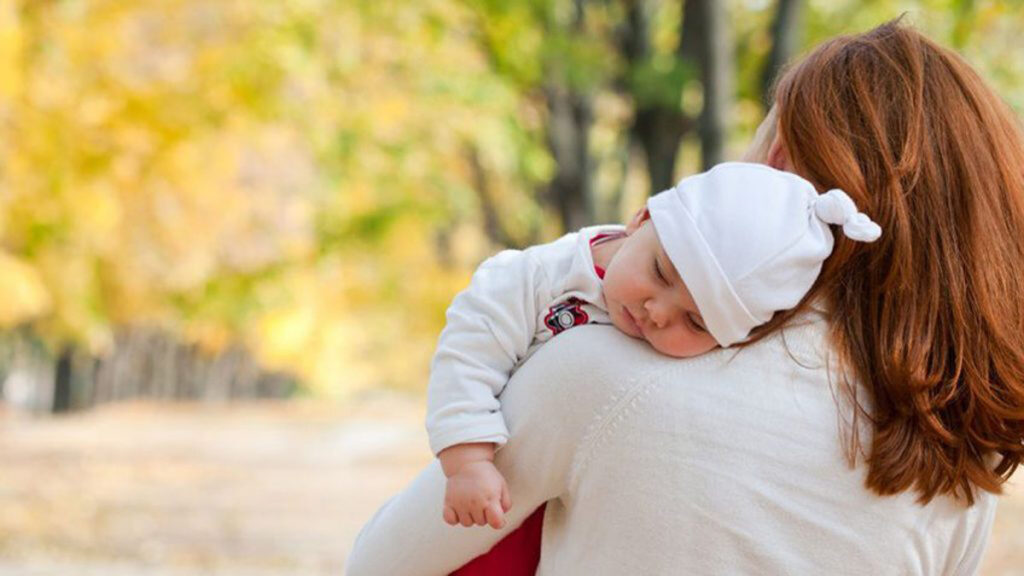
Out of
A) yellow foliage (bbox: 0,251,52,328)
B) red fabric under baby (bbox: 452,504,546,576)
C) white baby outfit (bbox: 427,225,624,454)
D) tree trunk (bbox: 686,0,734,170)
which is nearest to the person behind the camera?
white baby outfit (bbox: 427,225,624,454)

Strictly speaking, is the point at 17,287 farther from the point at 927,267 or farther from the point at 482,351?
the point at 927,267

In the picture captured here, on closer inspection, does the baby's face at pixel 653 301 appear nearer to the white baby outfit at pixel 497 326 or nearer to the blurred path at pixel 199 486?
the white baby outfit at pixel 497 326

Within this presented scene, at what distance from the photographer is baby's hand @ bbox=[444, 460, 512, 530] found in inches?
58.8

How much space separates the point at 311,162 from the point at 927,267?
463 inches

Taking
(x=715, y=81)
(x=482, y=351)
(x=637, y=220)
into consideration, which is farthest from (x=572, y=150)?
(x=482, y=351)

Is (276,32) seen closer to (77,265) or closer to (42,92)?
(42,92)

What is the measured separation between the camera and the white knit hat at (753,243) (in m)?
1.46

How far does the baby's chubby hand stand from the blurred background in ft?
12.9

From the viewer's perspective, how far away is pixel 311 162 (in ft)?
42.5

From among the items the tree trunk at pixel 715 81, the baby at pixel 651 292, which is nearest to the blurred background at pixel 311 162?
the tree trunk at pixel 715 81

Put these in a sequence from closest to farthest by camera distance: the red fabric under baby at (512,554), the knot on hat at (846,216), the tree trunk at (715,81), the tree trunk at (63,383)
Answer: the knot on hat at (846,216), the red fabric under baby at (512,554), the tree trunk at (715,81), the tree trunk at (63,383)

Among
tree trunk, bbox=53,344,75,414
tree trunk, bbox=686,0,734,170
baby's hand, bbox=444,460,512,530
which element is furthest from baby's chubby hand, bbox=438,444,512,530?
tree trunk, bbox=53,344,75,414

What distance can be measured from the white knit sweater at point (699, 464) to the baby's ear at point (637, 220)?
16 cm

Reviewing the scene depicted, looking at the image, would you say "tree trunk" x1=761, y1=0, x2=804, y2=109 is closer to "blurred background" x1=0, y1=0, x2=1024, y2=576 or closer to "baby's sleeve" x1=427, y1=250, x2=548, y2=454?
"blurred background" x1=0, y1=0, x2=1024, y2=576
